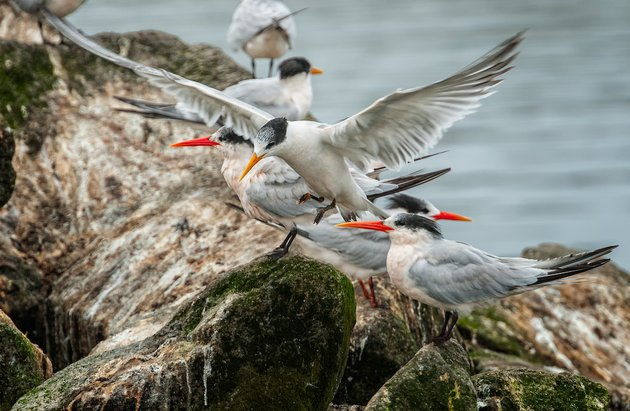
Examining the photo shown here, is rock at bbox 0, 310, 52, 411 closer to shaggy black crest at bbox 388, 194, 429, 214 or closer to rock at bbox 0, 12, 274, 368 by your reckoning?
rock at bbox 0, 12, 274, 368

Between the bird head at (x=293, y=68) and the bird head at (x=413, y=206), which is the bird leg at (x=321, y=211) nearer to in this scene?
the bird head at (x=413, y=206)

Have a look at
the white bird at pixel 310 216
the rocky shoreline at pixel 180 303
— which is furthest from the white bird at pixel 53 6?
the white bird at pixel 310 216

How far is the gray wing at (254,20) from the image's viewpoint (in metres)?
10.7

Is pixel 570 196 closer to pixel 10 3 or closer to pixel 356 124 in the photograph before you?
pixel 10 3

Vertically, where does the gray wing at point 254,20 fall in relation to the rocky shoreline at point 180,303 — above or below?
above

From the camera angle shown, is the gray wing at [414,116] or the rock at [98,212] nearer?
the gray wing at [414,116]

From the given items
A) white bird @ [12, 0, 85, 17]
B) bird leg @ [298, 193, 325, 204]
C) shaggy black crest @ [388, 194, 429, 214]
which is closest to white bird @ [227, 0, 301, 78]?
white bird @ [12, 0, 85, 17]

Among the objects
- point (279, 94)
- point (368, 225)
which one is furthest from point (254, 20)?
point (368, 225)

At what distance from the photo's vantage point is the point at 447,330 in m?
6.27

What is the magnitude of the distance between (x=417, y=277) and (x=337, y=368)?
0.99m

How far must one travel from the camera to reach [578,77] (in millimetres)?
22156

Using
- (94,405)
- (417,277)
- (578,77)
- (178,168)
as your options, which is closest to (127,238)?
(178,168)

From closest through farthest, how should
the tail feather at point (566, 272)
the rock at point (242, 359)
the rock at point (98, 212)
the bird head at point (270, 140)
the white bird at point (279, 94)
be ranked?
the rock at point (242, 359), the tail feather at point (566, 272), the bird head at point (270, 140), the rock at point (98, 212), the white bird at point (279, 94)

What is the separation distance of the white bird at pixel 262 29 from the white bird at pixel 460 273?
4.44 meters
